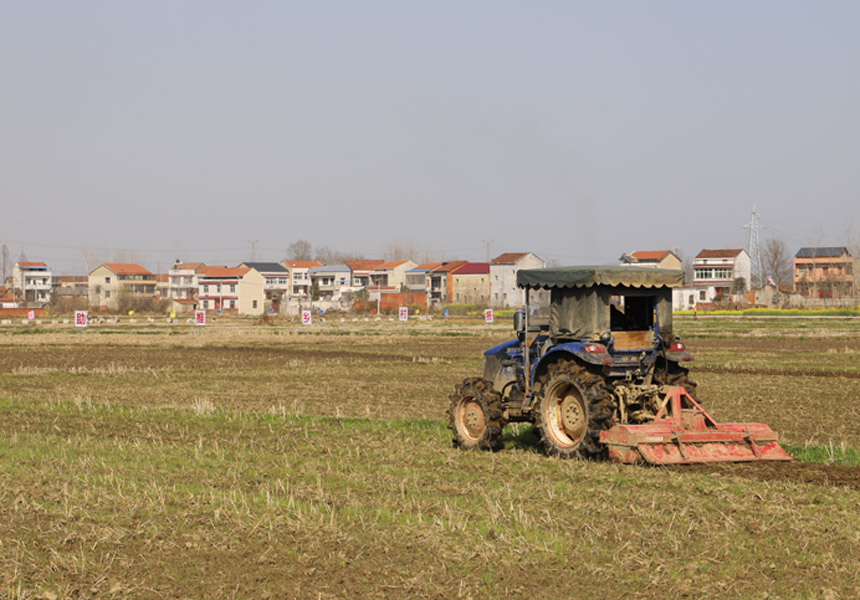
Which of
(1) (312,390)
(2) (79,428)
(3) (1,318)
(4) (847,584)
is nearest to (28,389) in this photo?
(1) (312,390)

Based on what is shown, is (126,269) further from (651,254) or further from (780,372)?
(780,372)

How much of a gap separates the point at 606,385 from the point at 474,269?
457ft

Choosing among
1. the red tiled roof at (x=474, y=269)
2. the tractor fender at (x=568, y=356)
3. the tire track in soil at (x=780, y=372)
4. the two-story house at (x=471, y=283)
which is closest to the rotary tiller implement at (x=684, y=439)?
the tractor fender at (x=568, y=356)

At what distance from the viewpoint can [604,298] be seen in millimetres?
13484

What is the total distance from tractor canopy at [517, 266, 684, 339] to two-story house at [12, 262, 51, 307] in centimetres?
17836

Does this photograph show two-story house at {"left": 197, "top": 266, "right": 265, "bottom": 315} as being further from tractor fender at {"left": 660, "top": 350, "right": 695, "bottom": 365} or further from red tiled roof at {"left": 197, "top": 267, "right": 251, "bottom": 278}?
tractor fender at {"left": 660, "top": 350, "right": 695, "bottom": 365}

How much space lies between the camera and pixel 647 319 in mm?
13977

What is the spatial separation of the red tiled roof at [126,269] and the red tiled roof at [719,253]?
96330mm

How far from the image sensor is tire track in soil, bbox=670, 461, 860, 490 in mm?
11922

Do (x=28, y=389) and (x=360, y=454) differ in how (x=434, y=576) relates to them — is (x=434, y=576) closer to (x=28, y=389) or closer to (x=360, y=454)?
(x=360, y=454)

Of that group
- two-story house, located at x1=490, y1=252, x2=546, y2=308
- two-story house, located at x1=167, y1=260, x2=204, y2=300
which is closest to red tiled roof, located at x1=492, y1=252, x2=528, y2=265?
two-story house, located at x1=490, y1=252, x2=546, y2=308

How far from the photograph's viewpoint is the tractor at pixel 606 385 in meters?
12.6

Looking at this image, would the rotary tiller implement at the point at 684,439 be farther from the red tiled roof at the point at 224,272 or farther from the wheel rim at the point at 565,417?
the red tiled roof at the point at 224,272

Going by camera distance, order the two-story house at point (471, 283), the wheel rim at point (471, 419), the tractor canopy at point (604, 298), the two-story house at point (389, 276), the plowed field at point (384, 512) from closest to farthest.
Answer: the plowed field at point (384, 512) < the tractor canopy at point (604, 298) < the wheel rim at point (471, 419) < the two-story house at point (471, 283) < the two-story house at point (389, 276)
